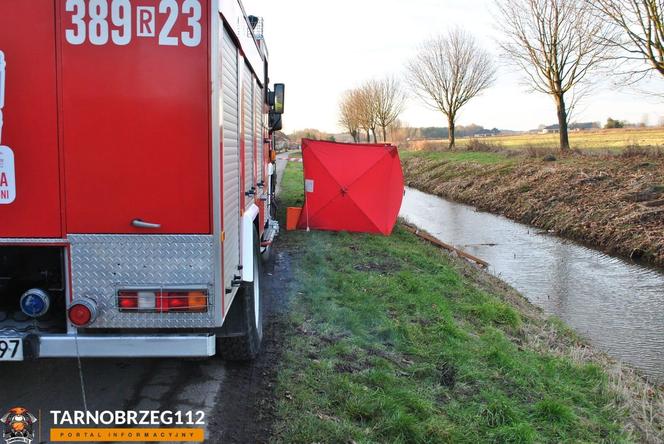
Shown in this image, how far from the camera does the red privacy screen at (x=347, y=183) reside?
1209 cm

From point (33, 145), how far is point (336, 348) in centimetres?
321

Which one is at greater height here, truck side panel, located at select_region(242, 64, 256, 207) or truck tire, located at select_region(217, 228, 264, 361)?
truck side panel, located at select_region(242, 64, 256, 207)

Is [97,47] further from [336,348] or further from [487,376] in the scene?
[487,376]

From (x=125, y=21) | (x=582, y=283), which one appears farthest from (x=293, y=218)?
(x=125, y=21)

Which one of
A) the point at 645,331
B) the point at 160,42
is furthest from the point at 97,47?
the point at 645,331

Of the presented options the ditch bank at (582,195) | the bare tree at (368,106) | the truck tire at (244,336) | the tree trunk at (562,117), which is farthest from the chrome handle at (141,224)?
the bare tree at (368,106)

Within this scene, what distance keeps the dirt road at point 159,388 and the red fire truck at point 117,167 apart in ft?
2.04

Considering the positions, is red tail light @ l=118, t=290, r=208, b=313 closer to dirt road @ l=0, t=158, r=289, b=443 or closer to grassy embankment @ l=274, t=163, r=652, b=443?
dirt road @ l=0, t=158, r=289, b=443

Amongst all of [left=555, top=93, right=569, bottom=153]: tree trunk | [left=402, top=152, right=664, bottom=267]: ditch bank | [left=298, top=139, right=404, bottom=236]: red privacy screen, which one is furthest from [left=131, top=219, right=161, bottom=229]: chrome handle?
[left=555, top=93, right=569, bottom=153]: tree trunk

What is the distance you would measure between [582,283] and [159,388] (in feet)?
29.0

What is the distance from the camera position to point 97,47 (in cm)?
357

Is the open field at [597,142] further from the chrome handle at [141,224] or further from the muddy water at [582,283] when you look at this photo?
the chrome handle at [141,224]

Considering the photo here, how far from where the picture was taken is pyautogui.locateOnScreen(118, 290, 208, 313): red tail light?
373 centimetres

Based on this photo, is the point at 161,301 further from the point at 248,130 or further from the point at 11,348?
the point at 248,130
